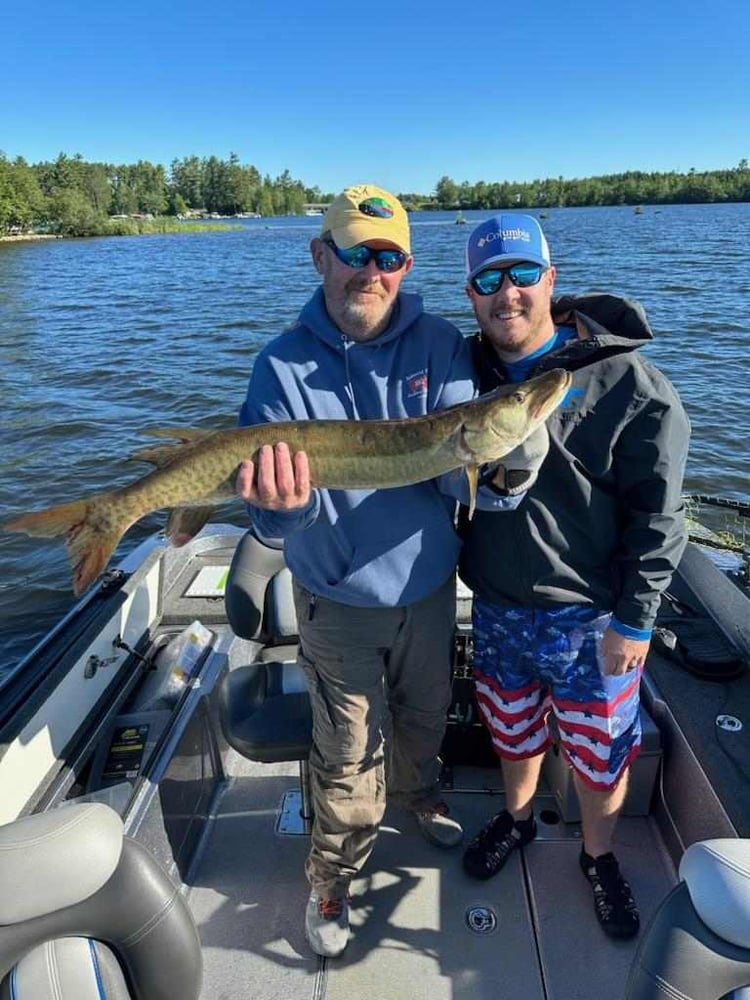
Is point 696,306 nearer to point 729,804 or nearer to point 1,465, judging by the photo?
point 1,465

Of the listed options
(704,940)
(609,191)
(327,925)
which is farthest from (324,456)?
(609,191)

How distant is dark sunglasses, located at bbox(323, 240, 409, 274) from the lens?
7.78ft

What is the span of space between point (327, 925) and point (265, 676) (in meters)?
1.04

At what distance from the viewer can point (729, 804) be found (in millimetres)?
2703

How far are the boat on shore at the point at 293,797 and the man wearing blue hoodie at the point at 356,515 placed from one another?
0.30 meters

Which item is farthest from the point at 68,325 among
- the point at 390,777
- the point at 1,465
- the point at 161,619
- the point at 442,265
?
the point at 390,777

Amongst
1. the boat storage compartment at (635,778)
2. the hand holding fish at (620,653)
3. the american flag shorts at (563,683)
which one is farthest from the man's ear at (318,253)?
the boat storage compartment at (635,778)

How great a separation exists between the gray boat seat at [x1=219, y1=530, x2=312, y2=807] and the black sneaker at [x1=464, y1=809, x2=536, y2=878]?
0.81 m

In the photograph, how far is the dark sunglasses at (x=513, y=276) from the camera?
2.37 meters

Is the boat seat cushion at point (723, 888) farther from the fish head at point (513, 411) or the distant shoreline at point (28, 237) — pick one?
the distant shoreline at point (28, 237)

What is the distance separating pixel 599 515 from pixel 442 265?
3103 cm

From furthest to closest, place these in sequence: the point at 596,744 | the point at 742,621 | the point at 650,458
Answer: the point at 742,621 < the point at 596,744 < the point at 650,458

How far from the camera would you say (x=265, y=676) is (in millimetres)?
3273

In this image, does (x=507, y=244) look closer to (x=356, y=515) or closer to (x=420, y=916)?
(x=356, y=515)
